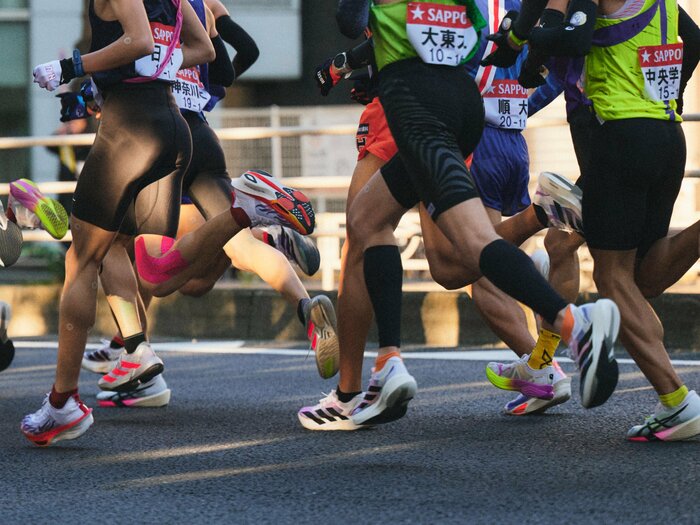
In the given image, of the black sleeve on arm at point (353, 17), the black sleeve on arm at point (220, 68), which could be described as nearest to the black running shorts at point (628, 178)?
the black sleeve on arm at point (353, 17)

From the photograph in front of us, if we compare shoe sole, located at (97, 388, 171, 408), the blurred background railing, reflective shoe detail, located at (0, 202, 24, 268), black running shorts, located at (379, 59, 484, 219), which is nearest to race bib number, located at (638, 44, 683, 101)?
black running shorts, located at (379, 59, 484, 219)

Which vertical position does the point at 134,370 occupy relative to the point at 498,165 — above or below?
below

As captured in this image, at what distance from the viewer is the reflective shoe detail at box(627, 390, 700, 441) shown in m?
4.87

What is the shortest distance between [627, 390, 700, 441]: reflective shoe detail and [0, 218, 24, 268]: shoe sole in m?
2.59

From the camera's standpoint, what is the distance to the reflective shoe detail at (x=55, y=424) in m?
5.03

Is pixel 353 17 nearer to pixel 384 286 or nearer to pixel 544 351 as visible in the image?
pixel 384 286

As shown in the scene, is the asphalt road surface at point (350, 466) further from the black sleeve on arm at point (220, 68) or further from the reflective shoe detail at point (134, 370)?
the black sleeve on arm at point (220, 68)

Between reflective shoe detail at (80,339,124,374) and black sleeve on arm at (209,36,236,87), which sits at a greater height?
black sleeve on arm at (209,36,236,87)

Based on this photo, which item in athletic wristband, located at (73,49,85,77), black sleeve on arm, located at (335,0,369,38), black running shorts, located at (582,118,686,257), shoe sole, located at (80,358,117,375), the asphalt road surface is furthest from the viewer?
shoe sole, located at (80,358,117,375)

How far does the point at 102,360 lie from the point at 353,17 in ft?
9.19

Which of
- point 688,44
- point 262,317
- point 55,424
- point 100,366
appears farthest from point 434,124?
point 262,317

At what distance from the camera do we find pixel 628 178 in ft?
15.9

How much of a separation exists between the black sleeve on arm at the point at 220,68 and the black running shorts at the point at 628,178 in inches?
90.1

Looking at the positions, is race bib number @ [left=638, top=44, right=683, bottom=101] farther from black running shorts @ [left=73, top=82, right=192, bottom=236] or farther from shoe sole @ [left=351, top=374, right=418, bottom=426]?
black running shorts @ [left=73, top=82, right=192, bottom=236]
